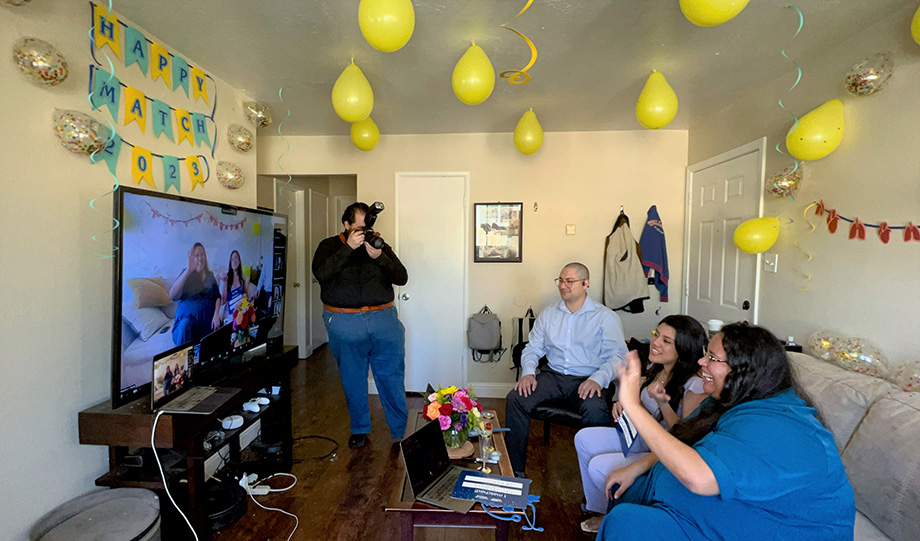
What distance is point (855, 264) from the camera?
1799 millimetres

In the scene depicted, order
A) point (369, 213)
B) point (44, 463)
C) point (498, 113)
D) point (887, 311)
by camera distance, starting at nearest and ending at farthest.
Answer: point (44, 463) < point (887, 311) < point (369, 213) < point (498, 113)

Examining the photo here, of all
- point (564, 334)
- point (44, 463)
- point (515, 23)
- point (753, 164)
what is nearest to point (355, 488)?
point (44, 463)

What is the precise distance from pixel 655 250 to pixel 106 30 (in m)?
3.48

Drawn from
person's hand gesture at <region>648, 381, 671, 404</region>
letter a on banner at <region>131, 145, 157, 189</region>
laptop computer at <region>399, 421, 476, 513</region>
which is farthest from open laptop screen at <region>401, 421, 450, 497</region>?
letter a on banner at <region>131, 145, 157, 189</region>

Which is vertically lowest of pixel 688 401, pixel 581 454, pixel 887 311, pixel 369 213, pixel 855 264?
pixel 581 454

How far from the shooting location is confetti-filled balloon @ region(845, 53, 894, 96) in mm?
1628

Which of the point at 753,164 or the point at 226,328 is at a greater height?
the point at 753,164

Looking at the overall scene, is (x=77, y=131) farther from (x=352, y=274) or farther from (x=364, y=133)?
(x=364, y=133)

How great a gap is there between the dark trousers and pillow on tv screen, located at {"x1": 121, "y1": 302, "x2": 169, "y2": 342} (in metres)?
1.69

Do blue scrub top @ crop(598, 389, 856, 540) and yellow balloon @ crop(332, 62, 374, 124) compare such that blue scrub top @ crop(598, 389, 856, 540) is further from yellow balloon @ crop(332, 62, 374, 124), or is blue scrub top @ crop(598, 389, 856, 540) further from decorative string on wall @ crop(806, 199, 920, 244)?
yellow balloon @ crop(332, 62, 374, 124)

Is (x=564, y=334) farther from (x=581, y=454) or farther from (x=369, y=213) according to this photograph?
(x=369, y=213)

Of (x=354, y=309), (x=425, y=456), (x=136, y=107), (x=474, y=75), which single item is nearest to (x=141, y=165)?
(x=136, y=107)

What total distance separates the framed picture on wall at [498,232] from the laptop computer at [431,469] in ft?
6.77

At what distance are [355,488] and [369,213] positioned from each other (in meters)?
1.51
